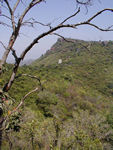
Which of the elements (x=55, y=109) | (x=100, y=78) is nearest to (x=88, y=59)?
(x=100, y=78)

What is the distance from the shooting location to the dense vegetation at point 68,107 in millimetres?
8734

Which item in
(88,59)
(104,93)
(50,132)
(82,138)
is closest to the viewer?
(82,138)

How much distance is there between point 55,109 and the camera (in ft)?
99.5

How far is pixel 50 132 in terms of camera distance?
12430 millimetres

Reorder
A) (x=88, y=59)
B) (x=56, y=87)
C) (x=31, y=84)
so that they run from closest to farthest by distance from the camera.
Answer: (x=31, y=84) < (x=56, y=87) < (x=88, y=59)

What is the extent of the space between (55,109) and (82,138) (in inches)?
844

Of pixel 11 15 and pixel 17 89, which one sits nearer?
pixel 11 15

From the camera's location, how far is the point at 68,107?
35.3m

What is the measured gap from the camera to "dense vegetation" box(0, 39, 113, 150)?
28.7ft

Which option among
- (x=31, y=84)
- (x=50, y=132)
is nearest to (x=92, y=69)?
(x=31, y=84)

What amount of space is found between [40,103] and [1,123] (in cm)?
2916

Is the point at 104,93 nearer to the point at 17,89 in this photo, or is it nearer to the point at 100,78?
the point at 100,78

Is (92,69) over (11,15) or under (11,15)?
under

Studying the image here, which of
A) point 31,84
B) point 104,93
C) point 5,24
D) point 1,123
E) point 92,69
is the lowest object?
point 104,93
